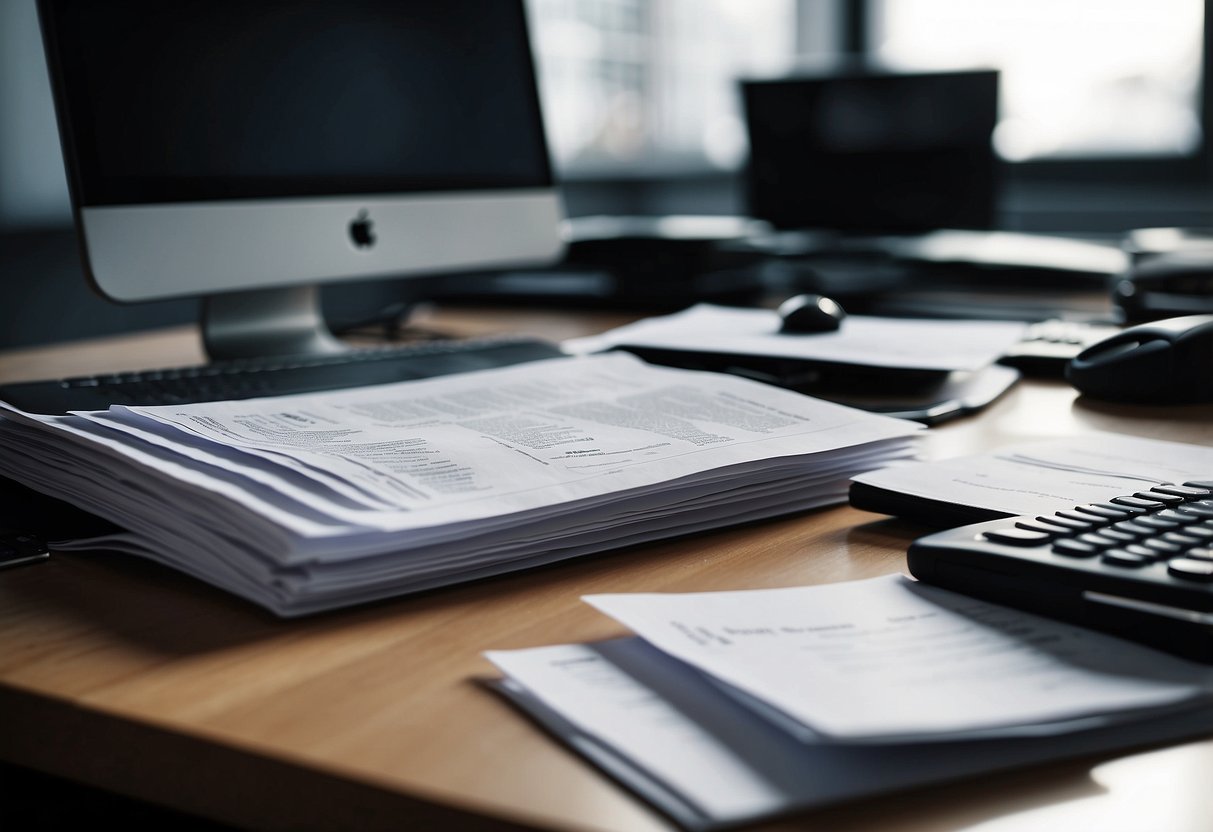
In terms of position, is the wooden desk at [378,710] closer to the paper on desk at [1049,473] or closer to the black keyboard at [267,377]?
the paper on desk at [1049,473]

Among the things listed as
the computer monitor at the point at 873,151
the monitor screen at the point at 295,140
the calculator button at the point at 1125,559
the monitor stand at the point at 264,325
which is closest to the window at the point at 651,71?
Answer: the computer monitor at the point at 873,151

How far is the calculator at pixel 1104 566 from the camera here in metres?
0.40

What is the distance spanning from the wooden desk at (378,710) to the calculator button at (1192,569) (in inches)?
2.7

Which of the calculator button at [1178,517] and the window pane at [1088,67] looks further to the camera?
the window pane at [1088,67]

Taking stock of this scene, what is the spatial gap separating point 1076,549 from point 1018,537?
1.0 inches

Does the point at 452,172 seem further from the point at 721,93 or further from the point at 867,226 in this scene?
the point at 721,93

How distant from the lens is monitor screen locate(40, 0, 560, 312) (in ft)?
2.87

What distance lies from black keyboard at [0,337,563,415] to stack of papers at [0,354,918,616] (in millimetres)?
57

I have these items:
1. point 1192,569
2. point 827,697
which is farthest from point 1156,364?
point 827,697

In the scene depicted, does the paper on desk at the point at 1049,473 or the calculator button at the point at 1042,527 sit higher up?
the calculator button at the point at 1042,527

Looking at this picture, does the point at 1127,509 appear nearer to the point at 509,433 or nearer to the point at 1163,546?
the point at 1163,546

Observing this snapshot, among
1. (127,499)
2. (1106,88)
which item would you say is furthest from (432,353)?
(1106,88)

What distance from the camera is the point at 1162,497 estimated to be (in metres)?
0.51

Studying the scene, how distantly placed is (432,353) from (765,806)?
69 cm
